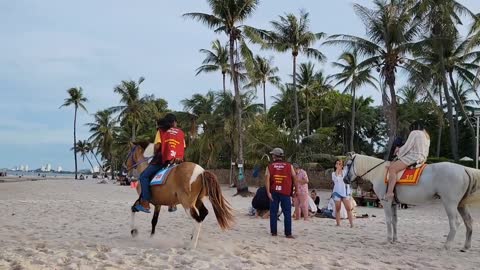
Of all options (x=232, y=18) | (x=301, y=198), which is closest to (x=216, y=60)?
(x=232, y=18)

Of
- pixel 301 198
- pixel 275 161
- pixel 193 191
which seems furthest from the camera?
pixel 301 198

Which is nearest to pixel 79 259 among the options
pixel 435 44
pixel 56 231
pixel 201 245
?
pixel 201 245

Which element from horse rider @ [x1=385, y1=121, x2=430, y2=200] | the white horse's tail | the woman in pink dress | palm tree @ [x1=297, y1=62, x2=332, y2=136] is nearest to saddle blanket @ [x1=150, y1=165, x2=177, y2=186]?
horse rider @ [x1=385, y1=121, x2=430, y2=200]

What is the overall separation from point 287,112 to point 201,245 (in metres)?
50.7

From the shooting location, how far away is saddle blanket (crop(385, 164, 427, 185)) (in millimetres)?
8527

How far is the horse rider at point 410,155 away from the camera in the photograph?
8.54m

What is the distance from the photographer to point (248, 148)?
38094 mm

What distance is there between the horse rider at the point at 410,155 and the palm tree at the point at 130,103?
51.6m

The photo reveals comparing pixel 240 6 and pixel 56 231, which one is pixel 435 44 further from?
pixel 56 231

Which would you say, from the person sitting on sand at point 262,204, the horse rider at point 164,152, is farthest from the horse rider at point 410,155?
the person sitting on sand at point 262,204

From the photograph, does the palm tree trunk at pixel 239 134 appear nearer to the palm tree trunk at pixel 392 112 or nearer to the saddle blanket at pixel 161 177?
the palm tree trunk at pixel 392 112

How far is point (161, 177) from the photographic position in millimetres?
7945

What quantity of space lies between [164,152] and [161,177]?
0.44 metres

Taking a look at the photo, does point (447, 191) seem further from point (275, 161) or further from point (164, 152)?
point (164, 152)
